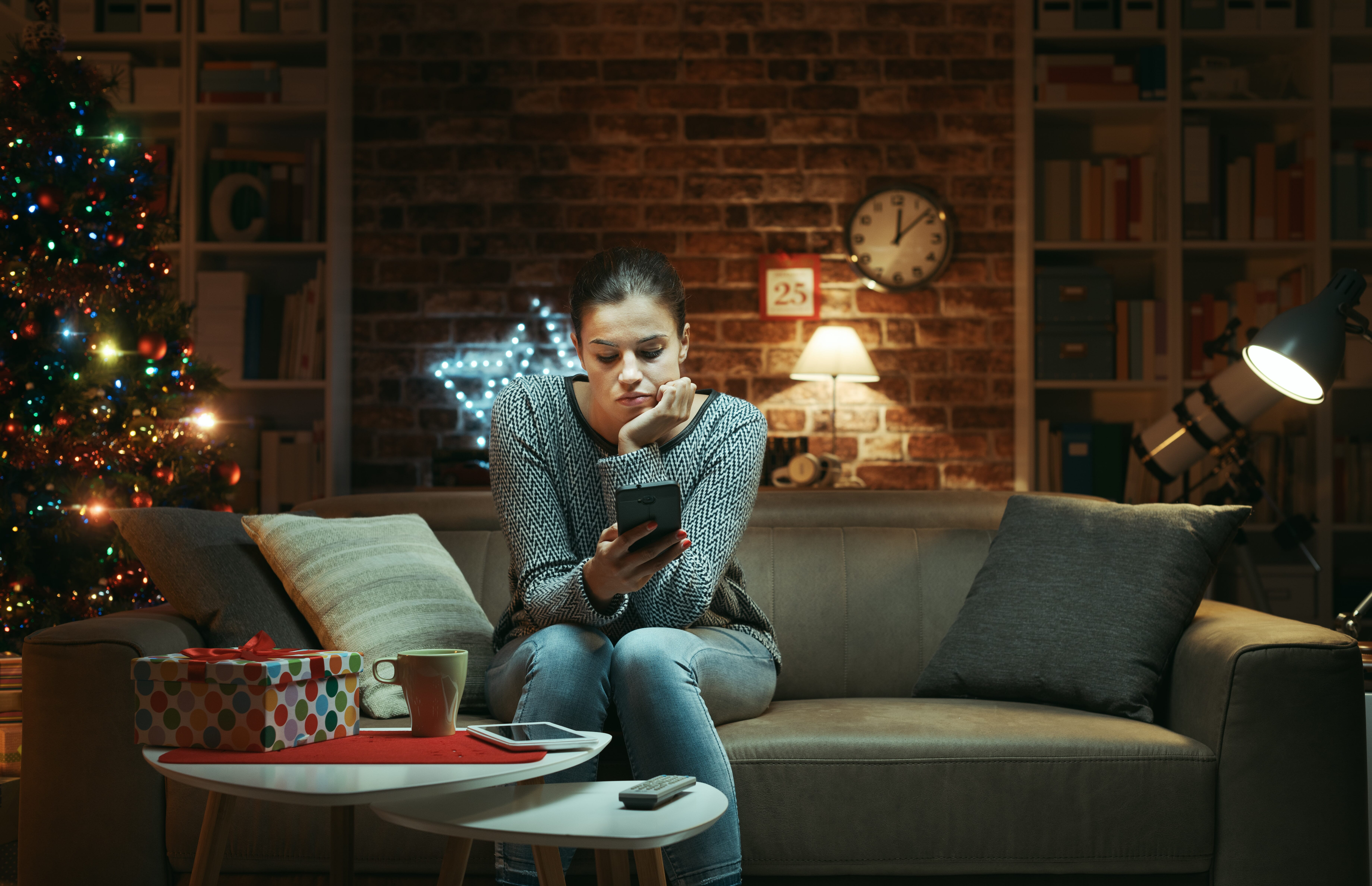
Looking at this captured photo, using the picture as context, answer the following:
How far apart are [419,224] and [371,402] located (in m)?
0.65

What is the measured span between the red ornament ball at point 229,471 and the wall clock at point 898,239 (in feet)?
6.89

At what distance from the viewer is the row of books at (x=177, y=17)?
11.1ft

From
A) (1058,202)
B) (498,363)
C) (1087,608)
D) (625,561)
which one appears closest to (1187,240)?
(1058,202)

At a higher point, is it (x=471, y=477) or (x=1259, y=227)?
(x=1259, y=227)

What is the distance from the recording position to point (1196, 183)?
337 cm

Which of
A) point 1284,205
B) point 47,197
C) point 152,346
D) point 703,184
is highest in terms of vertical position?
point 703,184

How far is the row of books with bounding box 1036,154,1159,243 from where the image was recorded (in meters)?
3.42

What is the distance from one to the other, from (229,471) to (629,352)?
5.56 feet

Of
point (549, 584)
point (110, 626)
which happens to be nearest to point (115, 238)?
point (110, 626)

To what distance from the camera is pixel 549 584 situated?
1519mm

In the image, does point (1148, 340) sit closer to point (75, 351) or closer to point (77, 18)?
point (75, 351)

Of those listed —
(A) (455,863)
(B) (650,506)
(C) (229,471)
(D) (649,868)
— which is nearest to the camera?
(D) (649,868)

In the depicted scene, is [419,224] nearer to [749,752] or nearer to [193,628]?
[193,628]

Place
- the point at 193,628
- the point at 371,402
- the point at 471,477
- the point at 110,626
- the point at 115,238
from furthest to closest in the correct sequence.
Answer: the point at 371,402, the point at 471,477, the point at 115,238, the point at 193,628, the point at 110,626
